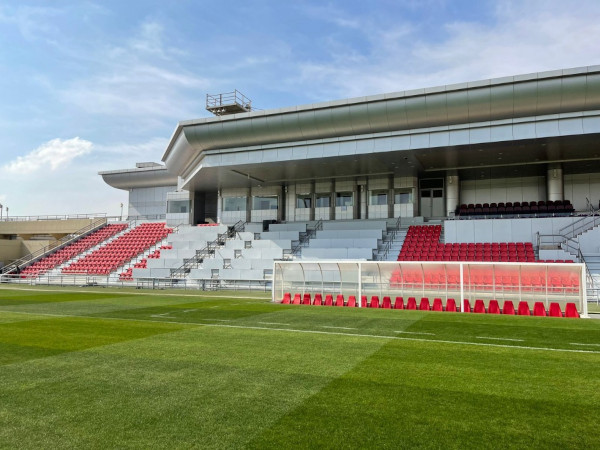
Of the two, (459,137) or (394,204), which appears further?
(394,204)

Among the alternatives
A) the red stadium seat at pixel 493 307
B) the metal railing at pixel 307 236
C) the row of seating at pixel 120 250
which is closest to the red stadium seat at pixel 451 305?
the red stadium seat at pixel 493 307

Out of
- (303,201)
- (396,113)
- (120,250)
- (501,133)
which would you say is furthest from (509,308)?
(120,250)

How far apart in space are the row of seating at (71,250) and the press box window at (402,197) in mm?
28787

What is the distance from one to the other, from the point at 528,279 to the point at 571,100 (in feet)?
38.7

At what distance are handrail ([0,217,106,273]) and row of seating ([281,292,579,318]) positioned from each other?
32197 millimetres

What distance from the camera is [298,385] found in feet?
22.5

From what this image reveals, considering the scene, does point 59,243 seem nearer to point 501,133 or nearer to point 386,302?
point 386,302

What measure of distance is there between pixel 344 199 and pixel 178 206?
1697cm

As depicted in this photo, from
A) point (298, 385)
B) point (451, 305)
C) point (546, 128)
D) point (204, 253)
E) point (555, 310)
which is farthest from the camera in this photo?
point (204, 253)

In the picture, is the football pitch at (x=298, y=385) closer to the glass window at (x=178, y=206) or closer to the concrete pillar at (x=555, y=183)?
the concrete pillar at (x=555, y=183)

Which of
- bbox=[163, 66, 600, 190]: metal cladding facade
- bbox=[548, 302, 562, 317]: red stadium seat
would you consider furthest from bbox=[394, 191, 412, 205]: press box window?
bbox=[548, 302, 562, 317]: red stadium seat

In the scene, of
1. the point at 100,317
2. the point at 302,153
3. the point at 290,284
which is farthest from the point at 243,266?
the point at 100,317

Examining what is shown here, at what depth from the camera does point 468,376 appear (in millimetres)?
7406

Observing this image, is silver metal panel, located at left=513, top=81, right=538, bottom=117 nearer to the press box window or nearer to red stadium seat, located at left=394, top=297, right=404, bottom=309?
the press box window
